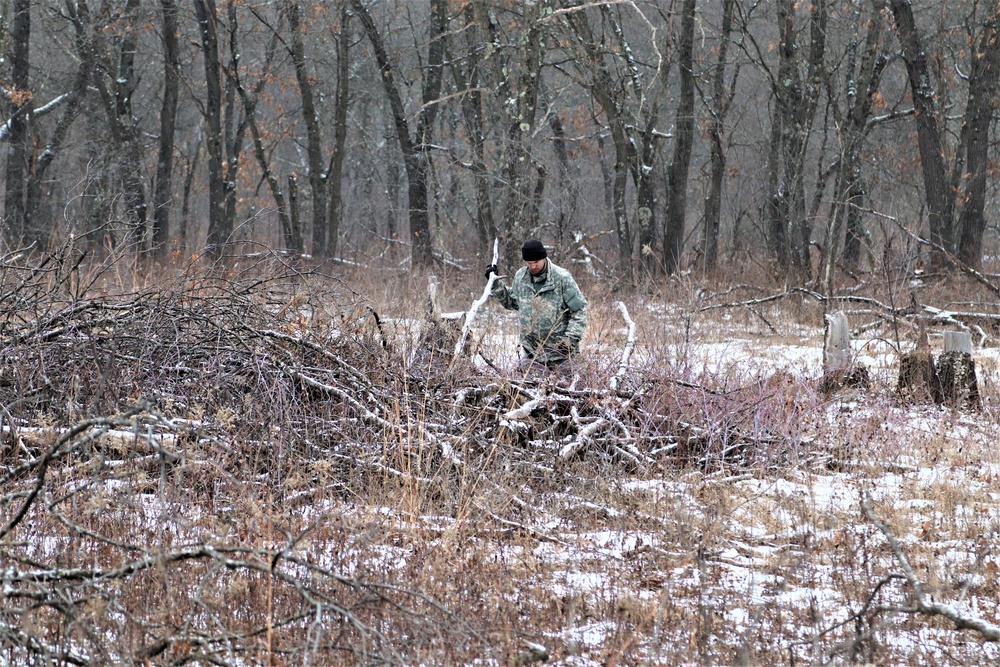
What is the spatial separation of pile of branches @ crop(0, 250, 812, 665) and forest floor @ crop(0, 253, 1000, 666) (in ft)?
0.08

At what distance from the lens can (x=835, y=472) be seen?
640 cm

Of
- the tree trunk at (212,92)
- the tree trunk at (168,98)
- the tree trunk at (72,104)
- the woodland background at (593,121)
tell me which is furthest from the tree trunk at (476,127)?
the tree trunk at (72,104)

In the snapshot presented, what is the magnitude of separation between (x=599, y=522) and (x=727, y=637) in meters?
1.49

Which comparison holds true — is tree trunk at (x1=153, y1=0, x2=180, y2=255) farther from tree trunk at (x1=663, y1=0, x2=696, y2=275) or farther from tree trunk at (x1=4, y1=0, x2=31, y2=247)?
tree trunk at (x1=663, y1=0, x2=696, y2=275)

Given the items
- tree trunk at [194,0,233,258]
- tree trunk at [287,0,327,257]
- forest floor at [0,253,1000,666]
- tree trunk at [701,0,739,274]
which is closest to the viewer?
forest floor at [0,253,1000,666]

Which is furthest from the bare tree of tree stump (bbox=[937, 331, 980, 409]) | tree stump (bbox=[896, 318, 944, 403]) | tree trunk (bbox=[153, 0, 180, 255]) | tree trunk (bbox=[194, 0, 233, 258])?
tree stump (bbox=[937, 331, 980, 409])

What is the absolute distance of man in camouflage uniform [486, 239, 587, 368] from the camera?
24.8 feet

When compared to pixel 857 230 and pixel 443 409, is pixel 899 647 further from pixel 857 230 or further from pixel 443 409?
pixel 857 230

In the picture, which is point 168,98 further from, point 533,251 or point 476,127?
point 533,251

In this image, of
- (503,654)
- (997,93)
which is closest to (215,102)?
(997,93)

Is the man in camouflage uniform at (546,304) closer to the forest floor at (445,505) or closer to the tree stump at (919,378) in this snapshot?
the forest floor at (445,505)

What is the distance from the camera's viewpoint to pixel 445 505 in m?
5.09

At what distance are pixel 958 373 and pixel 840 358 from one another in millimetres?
960

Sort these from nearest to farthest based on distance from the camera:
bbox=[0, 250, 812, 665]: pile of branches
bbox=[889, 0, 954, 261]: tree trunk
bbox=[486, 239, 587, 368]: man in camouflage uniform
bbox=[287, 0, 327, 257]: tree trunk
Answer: bbox=[0, 250, 812, 665]: pile of branches → bbox=[486, 239, 587, 368]: man in camouflage uniform → bbox=[889, 0, 954, 261]: tree trunk → bbox=[287, 0, 327, 257]: tree trunk
